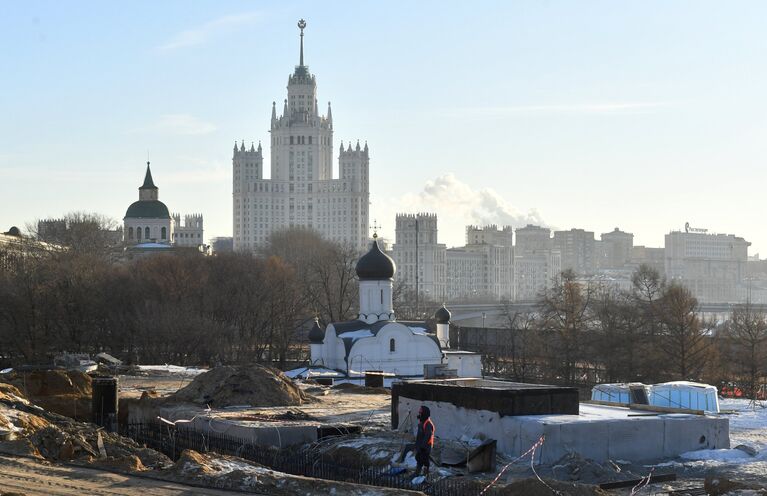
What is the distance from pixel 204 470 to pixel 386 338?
32.9 metres

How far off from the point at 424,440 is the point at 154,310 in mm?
40143

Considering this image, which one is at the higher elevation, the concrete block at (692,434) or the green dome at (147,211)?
the green dome at (147,211)

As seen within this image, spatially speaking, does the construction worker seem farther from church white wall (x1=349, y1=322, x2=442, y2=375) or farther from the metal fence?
church white wall (x1=349, y1=322, x2=442, y2=375)

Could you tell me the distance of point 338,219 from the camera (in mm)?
179500

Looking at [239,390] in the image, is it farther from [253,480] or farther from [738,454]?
[738,454]

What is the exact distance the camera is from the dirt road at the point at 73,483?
16.5m

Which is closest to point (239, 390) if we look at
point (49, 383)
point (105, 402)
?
point (105, 402)

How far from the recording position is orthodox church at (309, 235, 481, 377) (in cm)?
5019

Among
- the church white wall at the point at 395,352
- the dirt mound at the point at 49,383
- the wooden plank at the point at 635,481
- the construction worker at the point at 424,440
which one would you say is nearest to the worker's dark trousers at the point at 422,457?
the construction worker at the point at 424,440

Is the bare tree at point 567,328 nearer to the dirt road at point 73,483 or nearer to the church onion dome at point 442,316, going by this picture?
the church onion dome at point 442,316

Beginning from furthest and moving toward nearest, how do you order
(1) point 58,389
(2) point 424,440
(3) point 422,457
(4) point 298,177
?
(4) point 298,177 < (1) point 58,389 < (3) point 422,457 < (2) point 424,440

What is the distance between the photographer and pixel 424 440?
18562mm

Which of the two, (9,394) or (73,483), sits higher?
(9,394)

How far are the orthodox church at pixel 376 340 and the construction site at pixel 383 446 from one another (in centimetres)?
2105
